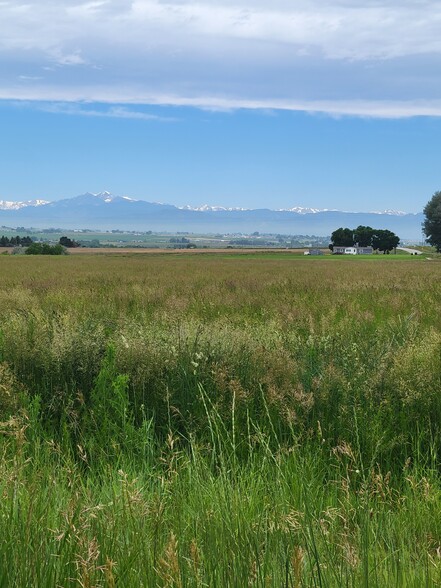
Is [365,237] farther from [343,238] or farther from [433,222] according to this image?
[433,222]

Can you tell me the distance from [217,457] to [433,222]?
120730mm

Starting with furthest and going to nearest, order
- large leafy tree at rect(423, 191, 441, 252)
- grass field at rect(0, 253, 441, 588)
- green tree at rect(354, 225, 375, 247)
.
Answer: green tree at rect(354, 225, 375, 247) < large leafy tree at rect(423, 191, 441, 252) < grass field at rect(0, 253, 441, 588)

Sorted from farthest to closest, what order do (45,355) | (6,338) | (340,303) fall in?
1. (340,303)
2. (6,338)
3. (45,355)

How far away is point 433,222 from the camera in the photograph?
119 meters

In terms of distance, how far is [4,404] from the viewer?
6.30m

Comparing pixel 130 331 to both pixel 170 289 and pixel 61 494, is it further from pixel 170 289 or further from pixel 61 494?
pixel 170 289

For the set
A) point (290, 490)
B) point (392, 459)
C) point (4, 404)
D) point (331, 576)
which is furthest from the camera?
point (4, 404)

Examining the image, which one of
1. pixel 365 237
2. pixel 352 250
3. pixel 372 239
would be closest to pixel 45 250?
pixel 352 250

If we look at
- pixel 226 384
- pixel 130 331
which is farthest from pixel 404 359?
pixel 130 331

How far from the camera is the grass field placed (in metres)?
2.79

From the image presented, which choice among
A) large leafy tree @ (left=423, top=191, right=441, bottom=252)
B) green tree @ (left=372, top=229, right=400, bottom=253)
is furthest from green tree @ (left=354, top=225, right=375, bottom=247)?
large leafy tree @ (left=423, top=191, right=441, bottom=252)

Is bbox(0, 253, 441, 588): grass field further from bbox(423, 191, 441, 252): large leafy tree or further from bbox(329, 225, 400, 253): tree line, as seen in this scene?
bbox(329, 225, 400, 253): tree line

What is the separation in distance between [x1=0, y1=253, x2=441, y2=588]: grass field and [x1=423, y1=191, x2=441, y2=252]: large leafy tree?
374 ft

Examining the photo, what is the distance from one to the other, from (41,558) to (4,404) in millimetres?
3718
